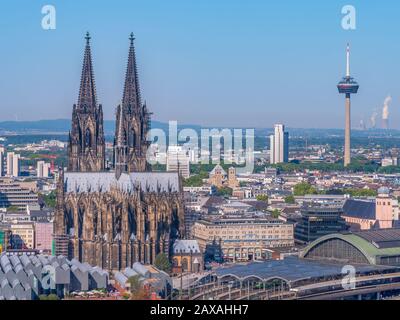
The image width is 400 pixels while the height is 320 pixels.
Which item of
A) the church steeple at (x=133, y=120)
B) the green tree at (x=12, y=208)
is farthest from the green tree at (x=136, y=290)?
the green tree at (x=12, y=208)

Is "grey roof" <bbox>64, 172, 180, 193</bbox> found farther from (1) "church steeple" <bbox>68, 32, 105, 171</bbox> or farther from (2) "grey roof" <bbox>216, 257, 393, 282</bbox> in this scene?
(2) "grey roof" <bbox>216, 257, 393, 282</bbox>

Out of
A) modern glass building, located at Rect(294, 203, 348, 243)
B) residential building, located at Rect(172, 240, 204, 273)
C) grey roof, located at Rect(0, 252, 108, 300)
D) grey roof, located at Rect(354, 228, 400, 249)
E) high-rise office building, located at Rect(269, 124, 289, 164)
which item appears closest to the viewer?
grey roof, located at Rect(0, 252, 108, 300)

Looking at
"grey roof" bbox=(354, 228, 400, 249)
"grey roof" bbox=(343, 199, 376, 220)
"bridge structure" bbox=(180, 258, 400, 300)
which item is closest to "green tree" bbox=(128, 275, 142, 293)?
"bridge structure" bbox=(180, 258, 400, 300)

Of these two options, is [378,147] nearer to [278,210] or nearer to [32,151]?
[32,151]

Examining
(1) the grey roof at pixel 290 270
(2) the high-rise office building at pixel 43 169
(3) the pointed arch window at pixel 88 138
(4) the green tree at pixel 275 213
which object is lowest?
(1) the grey roof at pixel 290 270

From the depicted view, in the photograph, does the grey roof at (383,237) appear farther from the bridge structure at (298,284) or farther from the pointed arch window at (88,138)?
the pointed arch window at (88,138)
